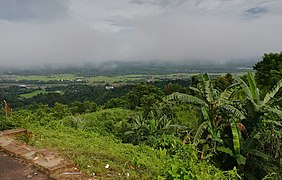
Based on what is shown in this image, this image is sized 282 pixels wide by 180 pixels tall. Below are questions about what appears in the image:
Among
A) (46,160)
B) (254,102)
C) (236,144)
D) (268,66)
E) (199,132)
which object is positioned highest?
(268,66)

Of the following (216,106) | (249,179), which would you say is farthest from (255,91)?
(249,179)

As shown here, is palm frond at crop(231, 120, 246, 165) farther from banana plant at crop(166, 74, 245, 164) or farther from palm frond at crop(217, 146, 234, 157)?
palm frond at crop(217, 146, 234, 157)

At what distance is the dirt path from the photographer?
3.62 metres

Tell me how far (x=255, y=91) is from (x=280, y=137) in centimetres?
132

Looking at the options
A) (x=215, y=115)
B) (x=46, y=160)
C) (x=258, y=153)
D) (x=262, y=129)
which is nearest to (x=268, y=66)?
(x=262, y=129)

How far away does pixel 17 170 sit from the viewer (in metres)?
3.86

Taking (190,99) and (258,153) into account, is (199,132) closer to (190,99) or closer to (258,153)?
(190,99)

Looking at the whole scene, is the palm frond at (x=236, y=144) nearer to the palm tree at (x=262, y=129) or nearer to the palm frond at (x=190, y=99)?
the palm tree at (x=262, y=129)

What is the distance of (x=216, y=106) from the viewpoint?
776 cm

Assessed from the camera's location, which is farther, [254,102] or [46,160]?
[254,102]

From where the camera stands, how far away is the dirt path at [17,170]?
11.9ft

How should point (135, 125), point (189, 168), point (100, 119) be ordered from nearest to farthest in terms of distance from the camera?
point (189, 168), point (135, 125), point (100, 119)

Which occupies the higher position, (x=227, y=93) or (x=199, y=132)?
(x=227, y=93)

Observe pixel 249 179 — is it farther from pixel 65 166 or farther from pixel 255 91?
pixel 65 166
